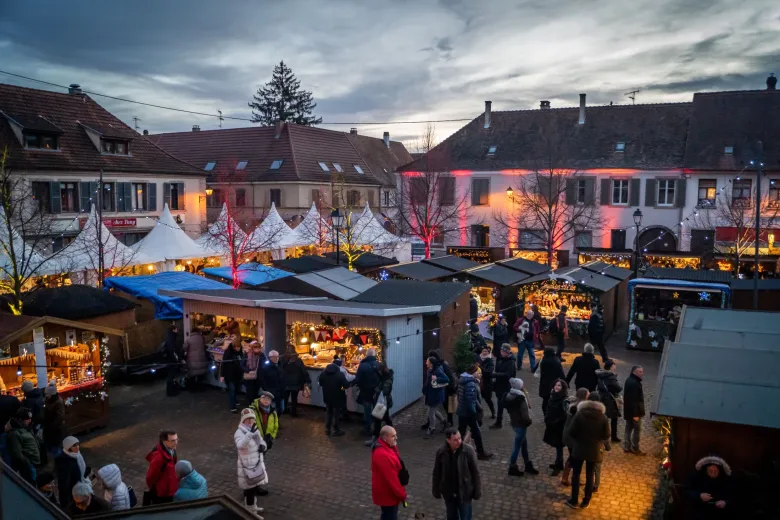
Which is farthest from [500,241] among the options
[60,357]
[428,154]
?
[60,357]

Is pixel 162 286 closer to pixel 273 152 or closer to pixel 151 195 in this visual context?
pixel 151 195

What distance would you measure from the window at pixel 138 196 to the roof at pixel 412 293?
71.0 ft

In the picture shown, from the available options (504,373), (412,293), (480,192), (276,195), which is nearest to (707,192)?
(480,192)

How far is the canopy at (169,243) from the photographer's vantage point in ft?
74.9

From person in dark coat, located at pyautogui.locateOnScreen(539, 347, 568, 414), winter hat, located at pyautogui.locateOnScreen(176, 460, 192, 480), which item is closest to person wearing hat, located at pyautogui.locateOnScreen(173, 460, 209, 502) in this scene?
winter hat, located at pyautogui.locateOnScreen(176, 460, 192, 480)

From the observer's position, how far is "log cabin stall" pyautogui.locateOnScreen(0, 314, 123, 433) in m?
10.9

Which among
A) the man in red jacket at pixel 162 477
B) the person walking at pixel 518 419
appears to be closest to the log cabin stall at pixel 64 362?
the man in red jacket at pixel 162 477

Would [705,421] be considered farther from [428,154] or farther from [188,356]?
[428,154]

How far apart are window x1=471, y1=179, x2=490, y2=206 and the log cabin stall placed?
95.1ft

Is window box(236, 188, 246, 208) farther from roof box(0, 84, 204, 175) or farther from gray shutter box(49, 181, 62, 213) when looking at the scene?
gray shutter box(49, 181, 62, 213)

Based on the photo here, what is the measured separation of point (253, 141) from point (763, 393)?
138 feet

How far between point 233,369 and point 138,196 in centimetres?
2336

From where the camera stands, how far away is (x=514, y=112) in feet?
135

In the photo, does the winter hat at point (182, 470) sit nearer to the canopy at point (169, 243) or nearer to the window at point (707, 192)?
the canopy at point (169, 243)
